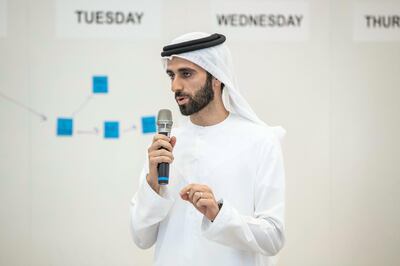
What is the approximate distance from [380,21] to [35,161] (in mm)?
2900

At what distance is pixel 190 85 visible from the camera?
194 centimetres

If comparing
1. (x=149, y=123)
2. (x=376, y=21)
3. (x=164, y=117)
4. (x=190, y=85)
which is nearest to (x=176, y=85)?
(x=190, y=85)

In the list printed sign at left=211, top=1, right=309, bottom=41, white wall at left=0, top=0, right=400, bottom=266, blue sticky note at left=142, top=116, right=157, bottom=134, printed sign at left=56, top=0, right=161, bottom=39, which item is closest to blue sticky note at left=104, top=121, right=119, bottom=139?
white wall at left=0, top=0, right=400, bottom=266

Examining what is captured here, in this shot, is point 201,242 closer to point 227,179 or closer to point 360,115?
point 227,179

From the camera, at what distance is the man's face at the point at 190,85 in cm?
193

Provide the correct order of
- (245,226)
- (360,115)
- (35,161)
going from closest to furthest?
(245,226) < (35,161) < (360,115)

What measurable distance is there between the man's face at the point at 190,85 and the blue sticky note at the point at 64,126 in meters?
1.72

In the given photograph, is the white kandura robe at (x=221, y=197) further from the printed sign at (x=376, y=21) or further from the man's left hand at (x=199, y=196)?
the printed sign at (x=376, y=21)

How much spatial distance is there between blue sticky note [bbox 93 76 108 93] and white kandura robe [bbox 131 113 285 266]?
1.60 metres

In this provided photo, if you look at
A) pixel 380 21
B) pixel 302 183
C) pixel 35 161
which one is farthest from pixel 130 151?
pixel 380 21

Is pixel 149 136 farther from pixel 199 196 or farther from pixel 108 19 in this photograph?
pixel 199 196

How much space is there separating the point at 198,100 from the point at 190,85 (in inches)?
2.8

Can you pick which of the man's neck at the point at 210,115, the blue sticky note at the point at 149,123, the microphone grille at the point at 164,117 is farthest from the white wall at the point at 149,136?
the microphone grille at the point at 164,117

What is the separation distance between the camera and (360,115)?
12.2ft
